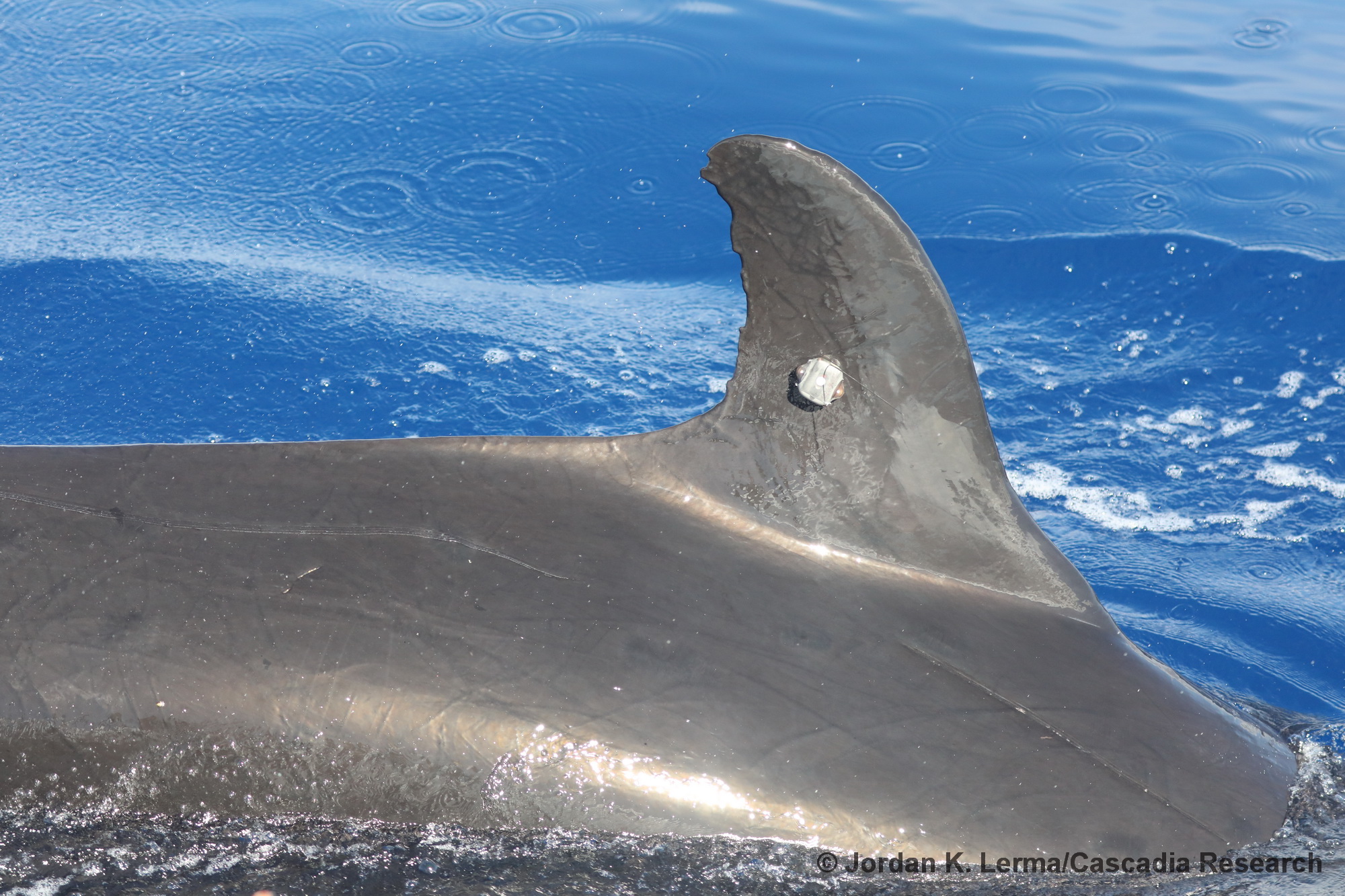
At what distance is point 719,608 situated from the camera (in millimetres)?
3752

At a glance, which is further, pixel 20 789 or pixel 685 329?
pixel 685 329

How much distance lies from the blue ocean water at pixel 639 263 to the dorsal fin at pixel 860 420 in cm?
116

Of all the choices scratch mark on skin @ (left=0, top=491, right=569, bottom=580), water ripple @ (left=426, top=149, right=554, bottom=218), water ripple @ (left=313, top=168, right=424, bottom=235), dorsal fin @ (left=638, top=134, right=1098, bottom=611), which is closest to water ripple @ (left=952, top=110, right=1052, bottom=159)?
water ripple @ (left=426, top=149, right=554, bottom=218)

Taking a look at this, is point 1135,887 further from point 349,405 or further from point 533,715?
point 349,405

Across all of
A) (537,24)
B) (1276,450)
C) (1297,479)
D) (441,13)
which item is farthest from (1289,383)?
(441,13)

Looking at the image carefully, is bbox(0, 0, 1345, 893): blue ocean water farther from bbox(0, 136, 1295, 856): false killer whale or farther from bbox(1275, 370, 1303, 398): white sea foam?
bbox(0, 136, 1295, 856): false killer whale

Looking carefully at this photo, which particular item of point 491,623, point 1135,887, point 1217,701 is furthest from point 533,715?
point 1217,701

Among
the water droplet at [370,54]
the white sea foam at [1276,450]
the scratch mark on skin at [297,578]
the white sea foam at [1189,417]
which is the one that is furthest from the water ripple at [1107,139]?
the scratch mark on skin at [297,578]

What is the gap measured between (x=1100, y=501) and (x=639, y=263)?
508 centimetres

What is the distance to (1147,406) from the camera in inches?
345

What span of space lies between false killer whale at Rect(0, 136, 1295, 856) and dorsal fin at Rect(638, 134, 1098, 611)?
1 centimetres

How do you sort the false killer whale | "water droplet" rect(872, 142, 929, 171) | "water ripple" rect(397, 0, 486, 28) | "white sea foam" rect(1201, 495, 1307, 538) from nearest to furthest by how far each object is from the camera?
the false killer whale < "white sea foam" rect(1201, 495, 1307, 538) < "water droplet" rect(872, 142, 929, 171) < "water ripple" rect(397, 0, 486, 28)

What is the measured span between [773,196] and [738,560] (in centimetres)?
126

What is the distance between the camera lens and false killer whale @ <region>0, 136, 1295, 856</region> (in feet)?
11.4
